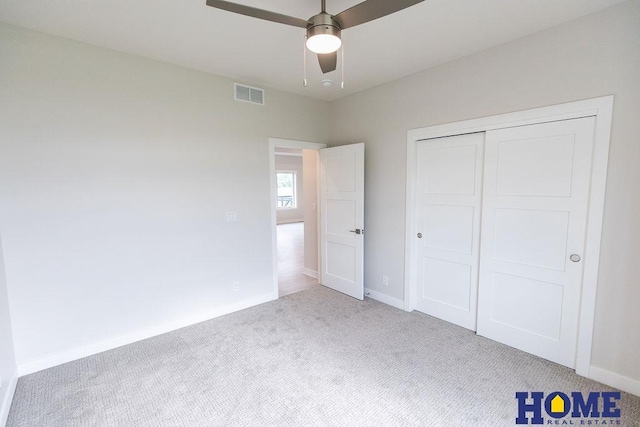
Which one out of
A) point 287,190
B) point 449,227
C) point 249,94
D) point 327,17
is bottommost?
point 449,227

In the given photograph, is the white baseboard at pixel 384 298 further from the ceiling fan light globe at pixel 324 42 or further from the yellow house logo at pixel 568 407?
the ceiling fan light globe at pixel 324 42

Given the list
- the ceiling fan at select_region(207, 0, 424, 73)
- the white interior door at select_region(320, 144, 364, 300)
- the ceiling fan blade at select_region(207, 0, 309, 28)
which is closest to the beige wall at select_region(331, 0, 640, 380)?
the white interior door at select_region(320, 144, 364, 300)

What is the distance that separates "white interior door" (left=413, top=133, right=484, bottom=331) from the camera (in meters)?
2.95

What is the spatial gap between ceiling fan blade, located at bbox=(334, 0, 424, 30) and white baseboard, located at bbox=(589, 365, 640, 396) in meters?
2.91

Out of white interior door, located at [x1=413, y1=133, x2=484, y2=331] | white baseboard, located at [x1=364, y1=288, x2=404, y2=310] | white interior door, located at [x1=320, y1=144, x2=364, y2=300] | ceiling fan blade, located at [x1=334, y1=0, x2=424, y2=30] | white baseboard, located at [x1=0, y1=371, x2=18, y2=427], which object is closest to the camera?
ceiling fan blade, located at [x1=334, y1=0, x2=424, y2=30]

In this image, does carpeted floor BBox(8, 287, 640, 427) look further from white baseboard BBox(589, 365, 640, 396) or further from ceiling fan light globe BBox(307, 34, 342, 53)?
ceiling fan light globe BBox(307, 34, 342, 53)

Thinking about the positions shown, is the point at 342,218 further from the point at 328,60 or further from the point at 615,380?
the point at 615,380

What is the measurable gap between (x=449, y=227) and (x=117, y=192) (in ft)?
11.0

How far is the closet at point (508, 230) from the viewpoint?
2340 mm

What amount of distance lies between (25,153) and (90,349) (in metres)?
1.76

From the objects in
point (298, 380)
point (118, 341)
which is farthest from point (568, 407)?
point (118, 341)

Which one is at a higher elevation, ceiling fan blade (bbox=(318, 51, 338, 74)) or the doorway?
ceiling fan blade (bbox=(318, 51, 338, 74))

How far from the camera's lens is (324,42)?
173 centimetres

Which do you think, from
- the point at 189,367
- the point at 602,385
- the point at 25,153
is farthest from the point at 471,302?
the point at 25,153
